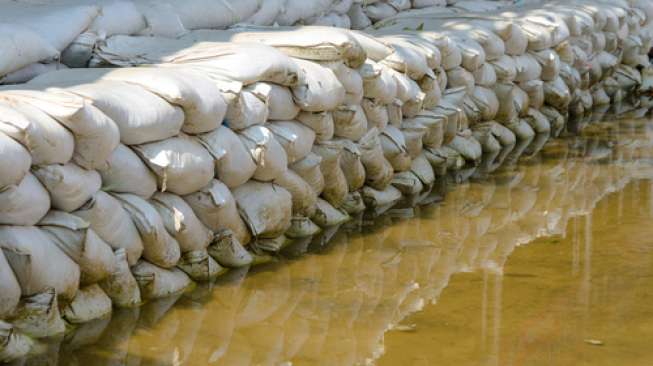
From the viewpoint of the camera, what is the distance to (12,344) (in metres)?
2.49

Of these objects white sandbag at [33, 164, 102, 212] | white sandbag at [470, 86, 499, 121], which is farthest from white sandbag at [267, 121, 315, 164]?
white sandbag at [470, 86, 499, 121]

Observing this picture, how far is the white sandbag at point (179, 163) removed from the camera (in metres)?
3.02

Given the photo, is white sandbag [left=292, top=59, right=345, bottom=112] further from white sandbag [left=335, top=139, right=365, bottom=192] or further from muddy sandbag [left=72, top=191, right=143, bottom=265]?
muddy sandbag [left=72, top=191, right=143, bottom=265]

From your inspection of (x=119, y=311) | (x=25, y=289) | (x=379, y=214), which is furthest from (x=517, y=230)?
(x=25, y=289)

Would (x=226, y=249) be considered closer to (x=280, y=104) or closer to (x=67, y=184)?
(x=280, y=104)

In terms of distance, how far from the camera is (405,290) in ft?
10.6

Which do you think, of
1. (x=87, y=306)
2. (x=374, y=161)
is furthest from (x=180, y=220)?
(x=374, y=161)

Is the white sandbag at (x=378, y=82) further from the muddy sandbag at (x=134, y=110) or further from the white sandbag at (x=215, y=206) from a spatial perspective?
the muddy sandbag at (x=134, y=110)

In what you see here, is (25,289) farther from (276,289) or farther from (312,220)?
(312,220)

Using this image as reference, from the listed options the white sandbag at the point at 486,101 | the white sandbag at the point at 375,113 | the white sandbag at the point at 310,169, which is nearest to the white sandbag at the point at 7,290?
the white sandbag at the point at 310,169

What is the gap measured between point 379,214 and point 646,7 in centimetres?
425

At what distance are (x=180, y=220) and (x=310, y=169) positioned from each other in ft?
2.35

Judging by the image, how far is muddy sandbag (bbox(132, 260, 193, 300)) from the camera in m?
2.98

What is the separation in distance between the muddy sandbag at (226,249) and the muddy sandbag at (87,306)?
48cm
